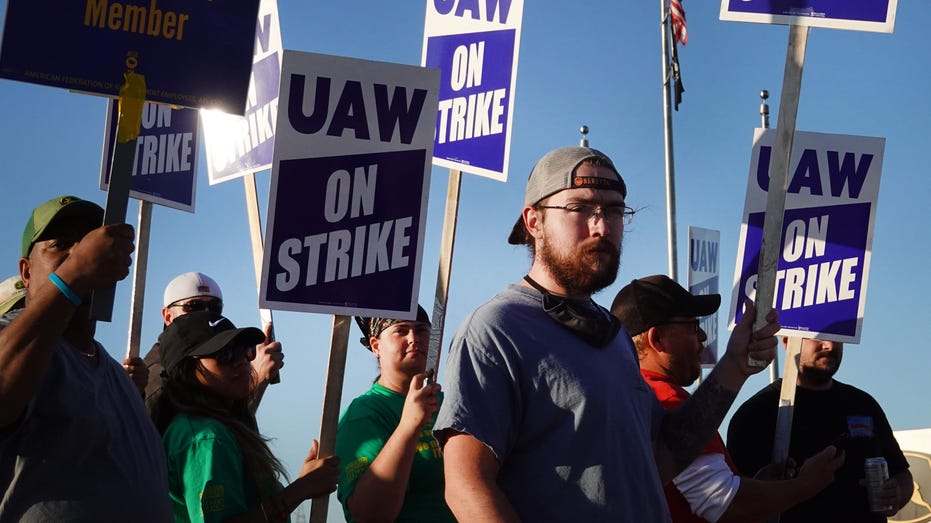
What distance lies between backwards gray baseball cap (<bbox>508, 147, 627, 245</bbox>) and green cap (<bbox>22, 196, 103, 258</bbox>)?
124 cm

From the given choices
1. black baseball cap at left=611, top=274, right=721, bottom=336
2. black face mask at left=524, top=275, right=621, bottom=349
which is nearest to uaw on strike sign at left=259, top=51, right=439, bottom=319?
black baseball cap at left=611, top=274, right=721, bottom=336

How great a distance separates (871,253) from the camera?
5617 millimetres

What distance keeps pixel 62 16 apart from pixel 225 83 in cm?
54

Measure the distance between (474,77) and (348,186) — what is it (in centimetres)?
128

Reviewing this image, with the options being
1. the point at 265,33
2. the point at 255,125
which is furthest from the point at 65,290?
the point at 265,33

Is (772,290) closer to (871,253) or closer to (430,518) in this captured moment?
(430,518)

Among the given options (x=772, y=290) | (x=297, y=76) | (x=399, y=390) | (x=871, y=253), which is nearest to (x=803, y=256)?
(x=871, y=253)

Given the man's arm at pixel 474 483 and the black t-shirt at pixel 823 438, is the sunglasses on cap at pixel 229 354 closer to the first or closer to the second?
the man's arm at pixel 474 483

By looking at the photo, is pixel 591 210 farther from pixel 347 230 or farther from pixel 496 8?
pixel 496 8

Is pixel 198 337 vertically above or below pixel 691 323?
below

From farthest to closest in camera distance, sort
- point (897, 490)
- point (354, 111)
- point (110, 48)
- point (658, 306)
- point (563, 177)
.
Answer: point (897, 490) < point (354, 111) < point (658, 306) < point (110, 48) < point (563, 177)

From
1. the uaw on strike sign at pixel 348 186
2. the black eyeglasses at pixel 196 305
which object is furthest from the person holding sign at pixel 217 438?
the black eyeglasses at pixel 196 305

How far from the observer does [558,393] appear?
2.81 meters

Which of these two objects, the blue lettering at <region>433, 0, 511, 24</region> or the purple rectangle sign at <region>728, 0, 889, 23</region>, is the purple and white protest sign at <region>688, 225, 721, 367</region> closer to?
the blue lettering at <region>433, 0, 511, 24</region>
